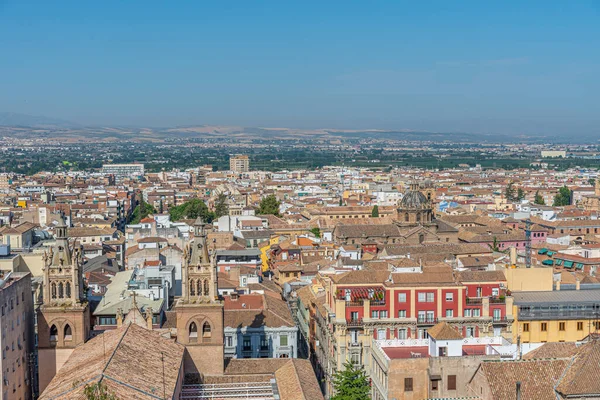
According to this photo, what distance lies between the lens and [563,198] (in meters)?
154

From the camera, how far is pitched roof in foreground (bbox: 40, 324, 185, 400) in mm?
25969

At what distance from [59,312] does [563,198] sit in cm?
13236

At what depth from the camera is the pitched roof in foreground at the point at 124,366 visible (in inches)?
1022

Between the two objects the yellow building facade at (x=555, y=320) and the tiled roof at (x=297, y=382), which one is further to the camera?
the yellow building facade at (x=555, y=320)

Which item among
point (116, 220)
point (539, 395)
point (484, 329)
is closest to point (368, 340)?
point (484, 329)

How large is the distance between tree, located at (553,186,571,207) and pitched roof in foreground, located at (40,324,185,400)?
423 ft

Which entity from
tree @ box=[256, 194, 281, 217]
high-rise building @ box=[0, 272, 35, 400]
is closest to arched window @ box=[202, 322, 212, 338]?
high-rise building @ box=[0, 272, 35, 400]

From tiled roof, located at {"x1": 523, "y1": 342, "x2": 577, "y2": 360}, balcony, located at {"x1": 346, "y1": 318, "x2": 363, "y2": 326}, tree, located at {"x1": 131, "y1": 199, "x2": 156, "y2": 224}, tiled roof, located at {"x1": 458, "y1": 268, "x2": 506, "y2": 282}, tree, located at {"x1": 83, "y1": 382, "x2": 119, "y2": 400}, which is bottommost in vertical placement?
tree, located at {"x1": 131, "y1": 199, "x2": 156, "y2": 224}

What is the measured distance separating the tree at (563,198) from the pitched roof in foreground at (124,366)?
12884 cm

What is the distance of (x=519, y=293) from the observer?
1873 inches

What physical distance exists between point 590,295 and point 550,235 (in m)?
→ 51.9

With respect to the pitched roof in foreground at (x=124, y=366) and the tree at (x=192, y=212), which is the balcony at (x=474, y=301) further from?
the tree at (x=192, y=212)

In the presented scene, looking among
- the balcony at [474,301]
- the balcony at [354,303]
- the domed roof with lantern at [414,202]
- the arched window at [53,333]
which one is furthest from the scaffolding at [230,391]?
the domed roof with lantern at [414,202]

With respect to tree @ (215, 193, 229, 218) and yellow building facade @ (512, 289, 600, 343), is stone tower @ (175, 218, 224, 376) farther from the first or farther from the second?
tree @ (215, 193, 229, 218)
